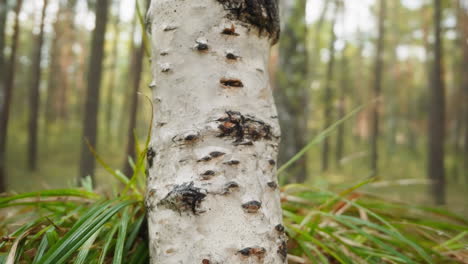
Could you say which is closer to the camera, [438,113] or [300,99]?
[300,99]

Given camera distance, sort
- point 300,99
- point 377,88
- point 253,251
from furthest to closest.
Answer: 1. point 377,88
2. point 300,99
3. point 253,251

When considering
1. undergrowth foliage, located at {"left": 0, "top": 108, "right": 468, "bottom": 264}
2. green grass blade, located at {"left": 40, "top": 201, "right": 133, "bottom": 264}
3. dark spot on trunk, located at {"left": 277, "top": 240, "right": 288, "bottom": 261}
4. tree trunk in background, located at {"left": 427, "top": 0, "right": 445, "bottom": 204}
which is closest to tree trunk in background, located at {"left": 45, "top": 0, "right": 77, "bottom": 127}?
tree trunk in background, located at {"left": 427, "top": 0, "right": 445, "bottom": 204}

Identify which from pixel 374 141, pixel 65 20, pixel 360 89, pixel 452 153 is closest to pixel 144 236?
pixel 374 141

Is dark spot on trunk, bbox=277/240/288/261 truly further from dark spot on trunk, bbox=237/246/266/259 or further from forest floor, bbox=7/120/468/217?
forest floor, bbox=7/120/468/217

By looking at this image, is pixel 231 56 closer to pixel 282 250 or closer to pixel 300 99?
pixel 282 250

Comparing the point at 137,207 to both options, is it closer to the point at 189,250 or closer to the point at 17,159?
the point at 189,250

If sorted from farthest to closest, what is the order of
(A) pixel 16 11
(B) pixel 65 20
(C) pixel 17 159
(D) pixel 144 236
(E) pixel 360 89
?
(E) pixel 360 89 → (B) pixel 65 20 → (C) pixel 17 159 → (A) pixel 16 11 → (D) pixel 144 236

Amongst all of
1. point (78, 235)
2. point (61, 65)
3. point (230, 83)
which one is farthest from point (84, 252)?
point (61, 65)
